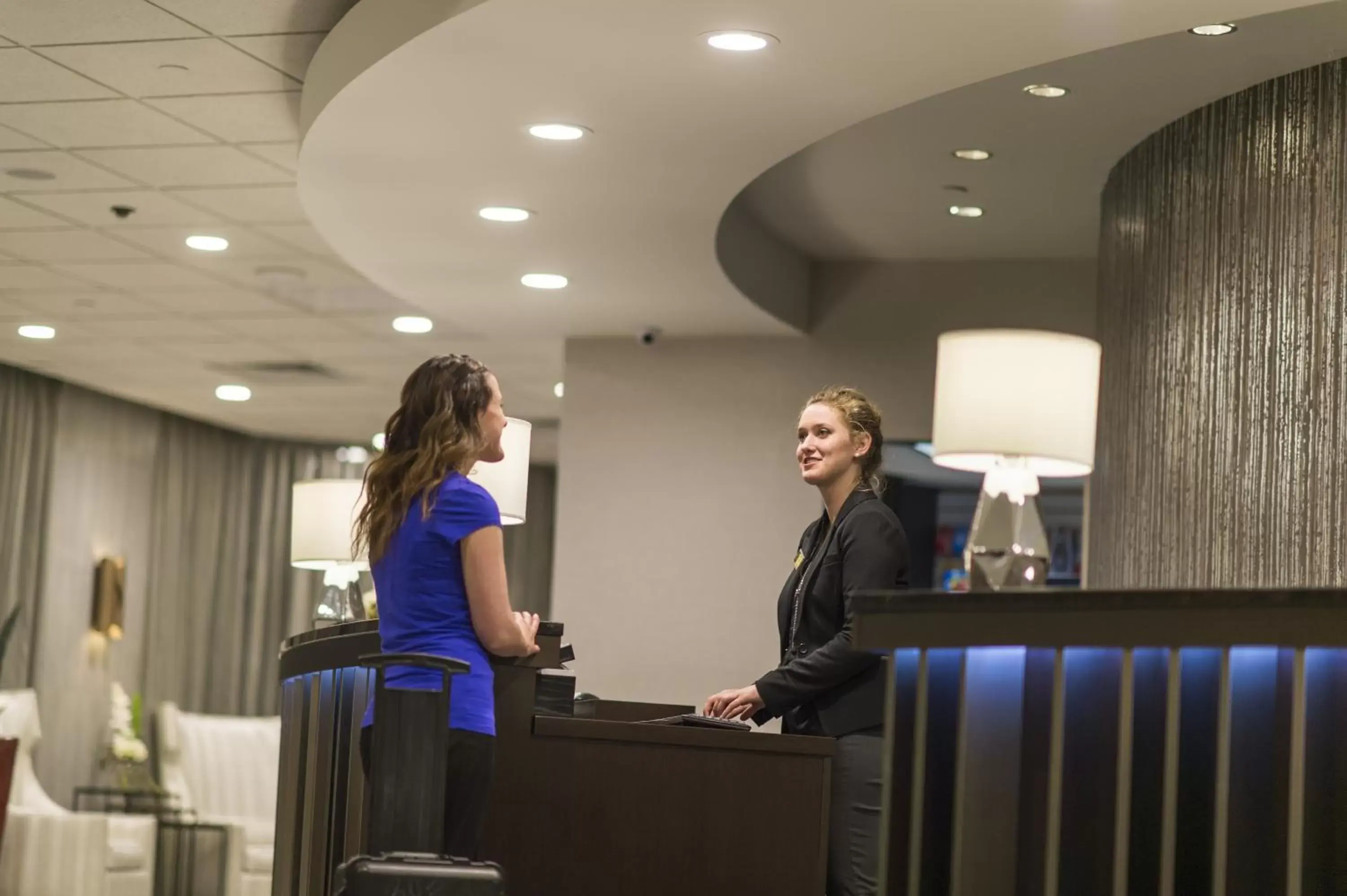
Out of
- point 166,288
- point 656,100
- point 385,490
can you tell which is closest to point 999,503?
point 385,490

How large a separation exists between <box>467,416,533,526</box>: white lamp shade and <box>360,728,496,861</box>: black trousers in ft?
5.16

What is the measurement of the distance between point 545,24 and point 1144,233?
8.34 ft

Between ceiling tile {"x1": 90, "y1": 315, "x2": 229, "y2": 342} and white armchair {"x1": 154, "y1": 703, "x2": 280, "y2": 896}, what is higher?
ceiling tile {"x1": 90, "y1": 315, "x2": 229, "y2": 342}

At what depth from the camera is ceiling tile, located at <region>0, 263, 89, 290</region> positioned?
8.74m

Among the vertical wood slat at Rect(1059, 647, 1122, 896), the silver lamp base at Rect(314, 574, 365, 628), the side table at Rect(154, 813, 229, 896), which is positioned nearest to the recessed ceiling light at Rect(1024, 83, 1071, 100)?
the silver lamp base at Rect(314, 574, 365, 628)

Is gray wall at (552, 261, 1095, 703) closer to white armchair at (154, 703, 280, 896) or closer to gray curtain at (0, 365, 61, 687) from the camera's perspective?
white armchair at (154, 703, 280, 896)

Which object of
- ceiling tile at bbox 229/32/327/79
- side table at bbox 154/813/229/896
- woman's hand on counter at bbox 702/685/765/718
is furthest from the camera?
side table at bbox 154/813/229/896

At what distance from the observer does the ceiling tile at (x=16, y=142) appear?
6.71m

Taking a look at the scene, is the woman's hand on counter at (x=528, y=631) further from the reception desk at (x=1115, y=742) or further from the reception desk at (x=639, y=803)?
the reception desk at (x=1115, y=742)

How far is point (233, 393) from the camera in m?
12.0

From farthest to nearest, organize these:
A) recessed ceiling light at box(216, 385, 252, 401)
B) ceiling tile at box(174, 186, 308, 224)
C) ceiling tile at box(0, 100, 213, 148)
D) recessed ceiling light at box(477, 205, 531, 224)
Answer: recessed ceiling light at box(216, 385, 252, 401) → ceiling tile at box(174, 186, 308, 224) → recessed ceiling light at box(477, 205, 531, 224) → ceiling tile at box(0, 100, 213, 148)

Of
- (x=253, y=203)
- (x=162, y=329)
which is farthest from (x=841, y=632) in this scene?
(x=162, y=329)

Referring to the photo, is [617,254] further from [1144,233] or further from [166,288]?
[166,288]

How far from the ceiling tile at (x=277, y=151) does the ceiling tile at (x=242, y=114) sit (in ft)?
0.15
